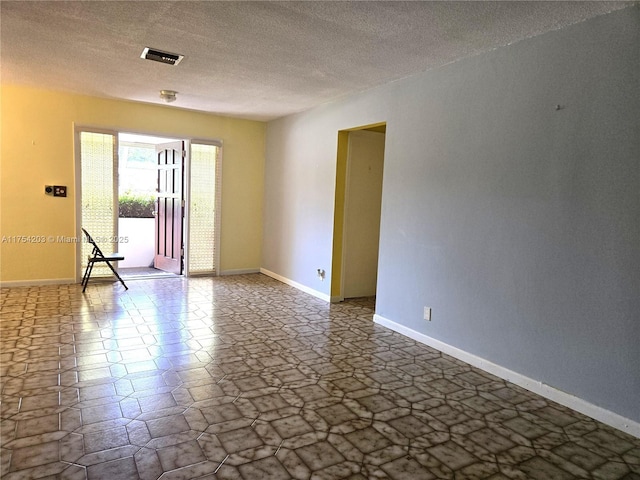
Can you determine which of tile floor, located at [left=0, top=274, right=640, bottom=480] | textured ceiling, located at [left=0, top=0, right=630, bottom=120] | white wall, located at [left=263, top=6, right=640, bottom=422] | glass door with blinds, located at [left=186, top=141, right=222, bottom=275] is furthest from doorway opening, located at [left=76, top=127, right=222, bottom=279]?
white wall, located at [left=263, top=6, right=640, bottom=422]

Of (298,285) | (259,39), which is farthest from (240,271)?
(259,39)

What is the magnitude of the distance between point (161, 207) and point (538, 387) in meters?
5.91

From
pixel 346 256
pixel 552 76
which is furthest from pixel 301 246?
pixel 552 76

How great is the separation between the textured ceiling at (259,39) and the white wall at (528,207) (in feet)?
0.80

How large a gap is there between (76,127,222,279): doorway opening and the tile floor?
6.40ft

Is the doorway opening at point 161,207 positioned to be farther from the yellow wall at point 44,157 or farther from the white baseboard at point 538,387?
the white baseboard at point 538,387

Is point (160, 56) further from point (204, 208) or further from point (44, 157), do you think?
point (204, 208)

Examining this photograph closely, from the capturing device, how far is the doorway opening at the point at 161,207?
5.78 metres

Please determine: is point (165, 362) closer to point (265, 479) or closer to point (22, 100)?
point (265, 479)

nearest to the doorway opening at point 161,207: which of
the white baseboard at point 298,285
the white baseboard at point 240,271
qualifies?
the white baseboard at point 240,271

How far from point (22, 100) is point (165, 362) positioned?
406cm

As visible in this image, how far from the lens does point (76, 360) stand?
10.6ft

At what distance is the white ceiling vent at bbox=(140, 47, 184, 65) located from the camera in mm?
3613

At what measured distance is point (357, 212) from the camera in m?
5.52
